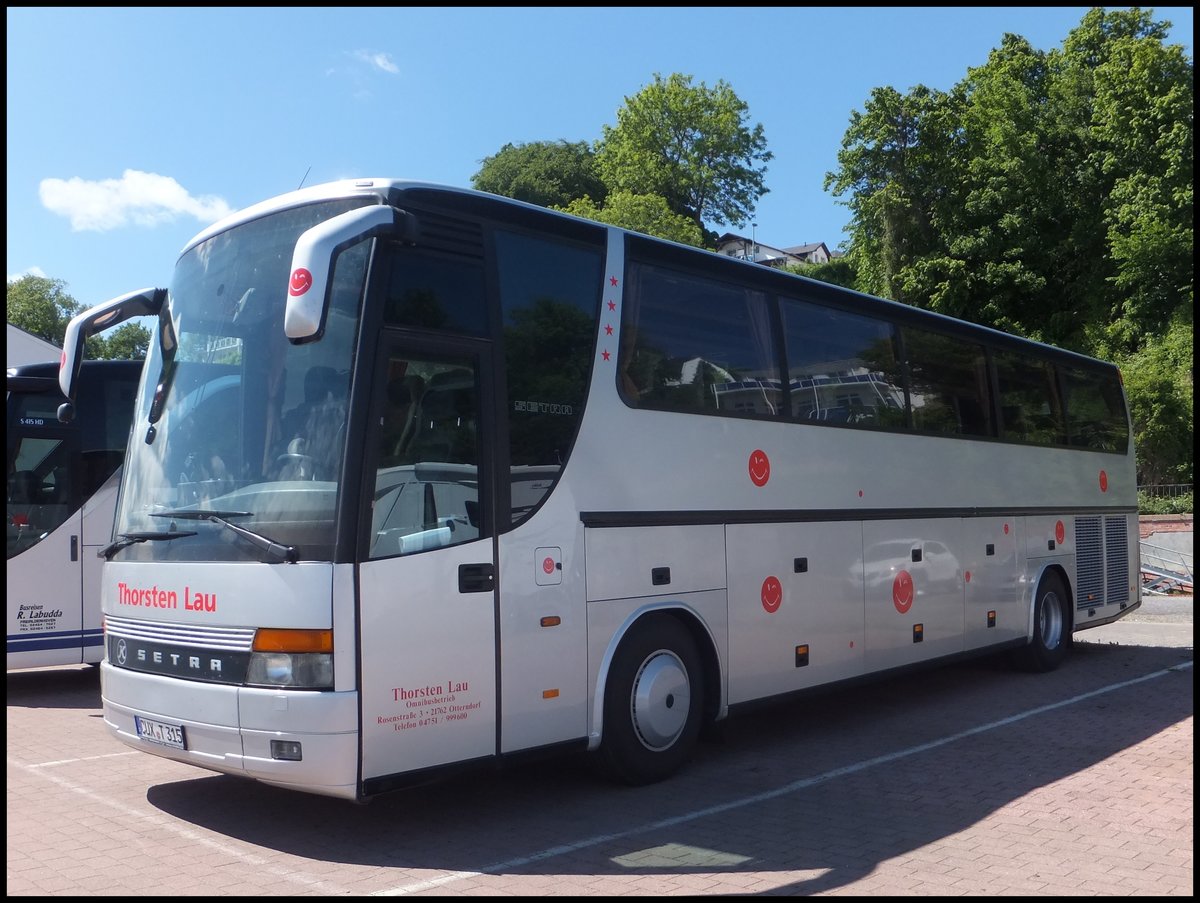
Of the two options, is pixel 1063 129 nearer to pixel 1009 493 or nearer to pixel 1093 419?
pixel 1093 419

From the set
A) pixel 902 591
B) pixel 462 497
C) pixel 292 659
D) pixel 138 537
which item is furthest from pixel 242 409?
pixel 902 591

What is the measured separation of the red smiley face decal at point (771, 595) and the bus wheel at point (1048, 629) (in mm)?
5519

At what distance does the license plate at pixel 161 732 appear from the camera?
6.03 m

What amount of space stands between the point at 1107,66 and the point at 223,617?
44891 mm

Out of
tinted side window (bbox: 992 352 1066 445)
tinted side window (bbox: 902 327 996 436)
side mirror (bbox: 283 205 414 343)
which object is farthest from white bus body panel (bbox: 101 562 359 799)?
tinted side window (bbox: 992 352 1066 445)

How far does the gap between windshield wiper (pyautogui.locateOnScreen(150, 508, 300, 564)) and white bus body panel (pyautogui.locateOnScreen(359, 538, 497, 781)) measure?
0.38m

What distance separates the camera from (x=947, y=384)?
1152 cm

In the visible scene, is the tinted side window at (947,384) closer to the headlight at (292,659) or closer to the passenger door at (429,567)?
the passenger door at (429,567)

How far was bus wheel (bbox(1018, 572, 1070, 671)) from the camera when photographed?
13.0 meters

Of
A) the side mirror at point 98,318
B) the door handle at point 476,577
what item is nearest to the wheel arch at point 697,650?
the door handle at point 476,577

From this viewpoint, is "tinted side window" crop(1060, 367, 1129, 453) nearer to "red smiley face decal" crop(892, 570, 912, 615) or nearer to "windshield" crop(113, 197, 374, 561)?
"red smiley face decal" crop(892, 570, 912, 615)

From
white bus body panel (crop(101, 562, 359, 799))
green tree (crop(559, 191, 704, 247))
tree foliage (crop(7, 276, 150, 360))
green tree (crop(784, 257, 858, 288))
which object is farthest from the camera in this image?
tree foliage (crop(7, 276, 150, 360))

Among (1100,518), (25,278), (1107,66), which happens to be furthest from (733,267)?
(25,278)

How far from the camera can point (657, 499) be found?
7656mm
